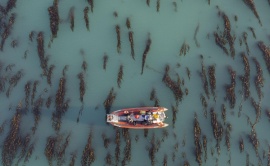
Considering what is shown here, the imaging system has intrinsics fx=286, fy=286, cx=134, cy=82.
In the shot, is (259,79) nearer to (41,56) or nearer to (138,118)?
(138,118)

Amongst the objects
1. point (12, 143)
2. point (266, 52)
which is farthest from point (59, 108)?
point (266, 52)

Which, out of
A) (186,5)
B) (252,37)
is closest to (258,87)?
(252,37)

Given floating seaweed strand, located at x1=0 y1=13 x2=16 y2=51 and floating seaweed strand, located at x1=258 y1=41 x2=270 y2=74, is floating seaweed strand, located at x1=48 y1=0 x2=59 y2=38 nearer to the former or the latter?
floating seaweed strand, located at x1=0 y1=13 x2=16 y2=51

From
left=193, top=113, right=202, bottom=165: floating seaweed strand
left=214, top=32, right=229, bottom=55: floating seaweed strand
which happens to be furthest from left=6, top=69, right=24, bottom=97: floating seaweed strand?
left=214, top=32, right=229, bottom=55: floating seaweed strand

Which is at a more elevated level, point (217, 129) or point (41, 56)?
point (41, 56)

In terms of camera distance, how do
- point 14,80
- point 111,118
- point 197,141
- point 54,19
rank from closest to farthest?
point 111,118
point 197,141
point 14,80
point 54,19

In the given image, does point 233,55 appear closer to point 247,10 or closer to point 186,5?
point 247,10
